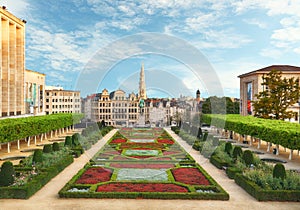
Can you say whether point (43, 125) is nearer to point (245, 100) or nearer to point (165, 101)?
point (245, 100)

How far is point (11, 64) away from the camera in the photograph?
153 feet

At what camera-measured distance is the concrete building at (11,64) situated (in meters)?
43.7

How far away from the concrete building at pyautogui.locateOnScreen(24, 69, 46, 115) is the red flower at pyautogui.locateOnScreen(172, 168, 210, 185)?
134 ft

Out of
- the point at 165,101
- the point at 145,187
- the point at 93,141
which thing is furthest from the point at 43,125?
the point at 165,101

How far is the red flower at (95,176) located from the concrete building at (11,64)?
98.4 ft

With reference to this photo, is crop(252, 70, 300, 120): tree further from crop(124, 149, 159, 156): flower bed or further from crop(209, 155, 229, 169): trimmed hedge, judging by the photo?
crop(209, 155, 229, 169): trimmed hedge

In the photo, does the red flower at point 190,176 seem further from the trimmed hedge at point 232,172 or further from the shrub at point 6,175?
the shrub at point 6,175

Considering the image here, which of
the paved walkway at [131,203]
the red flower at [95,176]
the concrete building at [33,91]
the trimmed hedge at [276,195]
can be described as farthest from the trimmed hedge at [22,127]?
the trimmed hedge at [276,195]

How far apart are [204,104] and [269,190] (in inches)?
2496

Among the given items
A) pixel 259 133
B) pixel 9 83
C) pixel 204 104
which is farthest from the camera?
pixel 204 104

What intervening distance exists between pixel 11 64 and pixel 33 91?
13.0 m

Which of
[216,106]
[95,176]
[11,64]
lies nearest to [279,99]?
[216,106]

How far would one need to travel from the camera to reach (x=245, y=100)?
61938 millimetres

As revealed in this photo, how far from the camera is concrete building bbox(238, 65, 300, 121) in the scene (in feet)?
173
